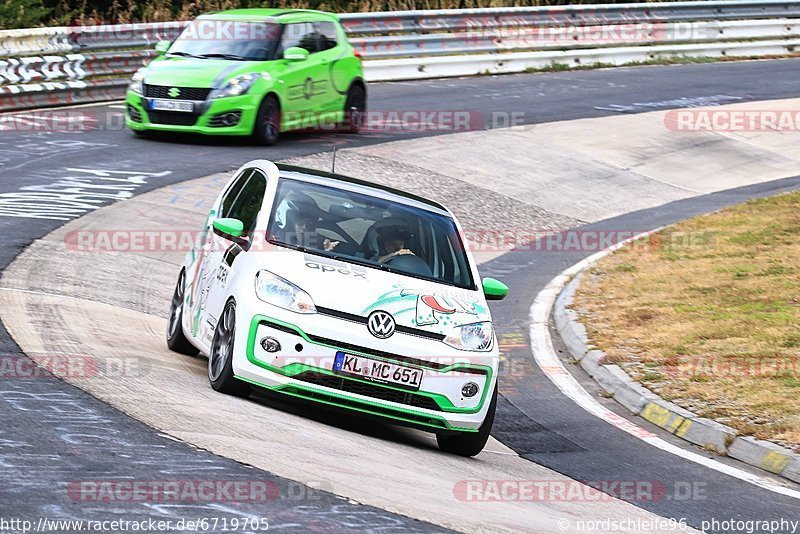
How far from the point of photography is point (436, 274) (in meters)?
9.24

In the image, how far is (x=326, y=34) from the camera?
21891 millimetres

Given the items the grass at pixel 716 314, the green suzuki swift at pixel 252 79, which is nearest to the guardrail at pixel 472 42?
the green suzuki swift at pixel 252 79

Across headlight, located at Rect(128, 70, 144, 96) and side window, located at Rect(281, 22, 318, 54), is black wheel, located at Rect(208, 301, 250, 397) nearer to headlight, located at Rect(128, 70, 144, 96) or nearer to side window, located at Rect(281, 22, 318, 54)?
headlight, located at Rect(128, 70, 144, 96)

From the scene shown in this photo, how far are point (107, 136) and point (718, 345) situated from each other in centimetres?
1128

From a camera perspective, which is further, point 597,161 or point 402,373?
point 597,161

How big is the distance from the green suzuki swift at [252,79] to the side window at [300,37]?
0.02 metres

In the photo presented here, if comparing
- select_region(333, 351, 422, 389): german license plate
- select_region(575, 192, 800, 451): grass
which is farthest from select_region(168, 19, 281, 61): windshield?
select_region(333, 351, 422, 389): german license plate

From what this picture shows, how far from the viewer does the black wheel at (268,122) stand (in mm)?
19984

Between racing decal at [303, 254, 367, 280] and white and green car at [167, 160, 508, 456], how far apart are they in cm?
1

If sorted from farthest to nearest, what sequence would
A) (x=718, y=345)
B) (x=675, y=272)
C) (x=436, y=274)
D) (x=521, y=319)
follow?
(x=675, y=272) < (x=521, y=319) < (x=718, y=345) < (x=436, y=274)

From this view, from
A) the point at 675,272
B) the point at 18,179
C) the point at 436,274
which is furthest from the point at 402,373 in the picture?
the point at 18,179

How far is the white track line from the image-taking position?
895 cm

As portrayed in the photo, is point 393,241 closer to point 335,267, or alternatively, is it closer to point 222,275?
point 335,267

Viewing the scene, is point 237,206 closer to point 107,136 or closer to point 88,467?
point 88,467
